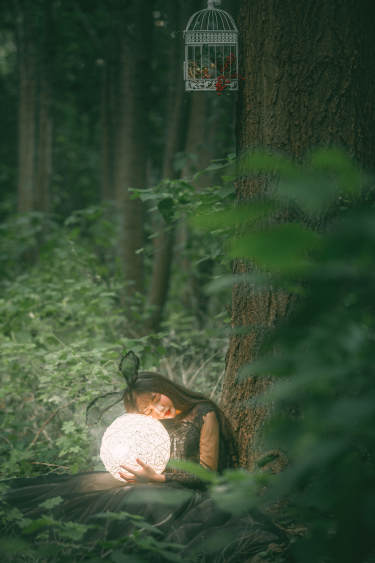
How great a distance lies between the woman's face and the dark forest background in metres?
0.36

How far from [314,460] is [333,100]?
1.98m

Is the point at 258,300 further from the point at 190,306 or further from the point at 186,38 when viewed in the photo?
the point at 190,306

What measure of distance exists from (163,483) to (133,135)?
5101mm

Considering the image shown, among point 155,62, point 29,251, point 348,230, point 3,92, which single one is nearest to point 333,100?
point 348,230

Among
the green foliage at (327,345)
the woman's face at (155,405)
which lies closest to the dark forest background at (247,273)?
the green foliage at (327,345)

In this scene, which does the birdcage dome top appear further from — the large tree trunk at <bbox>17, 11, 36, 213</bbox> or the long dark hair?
the large tree trunk at <bbox>17, 11, 36, 213</bbox>

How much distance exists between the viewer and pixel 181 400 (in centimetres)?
307

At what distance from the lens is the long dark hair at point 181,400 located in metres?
2.81

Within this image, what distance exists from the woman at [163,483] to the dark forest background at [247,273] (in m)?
0.13

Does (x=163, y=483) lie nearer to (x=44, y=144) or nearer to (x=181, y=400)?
(x=181, y=400)

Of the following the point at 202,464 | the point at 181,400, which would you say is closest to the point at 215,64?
the point at 181,400

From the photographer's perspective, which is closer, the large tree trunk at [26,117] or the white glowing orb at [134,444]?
the white glowing orb at [134,444]

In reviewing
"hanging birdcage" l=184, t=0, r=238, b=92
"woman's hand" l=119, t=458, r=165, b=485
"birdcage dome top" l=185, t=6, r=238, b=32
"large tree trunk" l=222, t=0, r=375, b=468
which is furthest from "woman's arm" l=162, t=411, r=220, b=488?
"birdcage dome top" l=185, t=6, r=238, b=32

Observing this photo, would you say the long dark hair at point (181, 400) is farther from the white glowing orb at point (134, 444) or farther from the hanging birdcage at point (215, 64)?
the hanging birdcage at point (215, 64)
